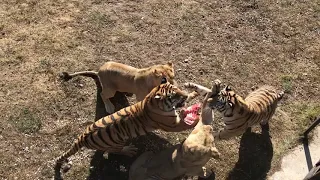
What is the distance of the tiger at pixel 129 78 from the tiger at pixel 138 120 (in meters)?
0.36

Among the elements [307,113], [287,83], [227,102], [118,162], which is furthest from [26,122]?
[307,113]

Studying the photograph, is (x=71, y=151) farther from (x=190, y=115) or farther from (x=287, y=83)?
(x=287, y=83)

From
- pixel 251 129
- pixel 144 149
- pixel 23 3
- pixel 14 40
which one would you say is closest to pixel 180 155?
pixel 144 149

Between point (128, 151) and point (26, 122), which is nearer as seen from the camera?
point (128, 151)

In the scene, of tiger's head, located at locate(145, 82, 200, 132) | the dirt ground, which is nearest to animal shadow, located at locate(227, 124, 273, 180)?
the dirt ground

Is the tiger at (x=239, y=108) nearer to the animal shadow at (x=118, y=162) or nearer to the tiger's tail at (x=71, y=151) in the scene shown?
the animal shadow at (x=118, y=162)

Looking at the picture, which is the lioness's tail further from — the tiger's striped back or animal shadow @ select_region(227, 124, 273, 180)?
animal shadow @ select_region(227, 124, 273, 180)

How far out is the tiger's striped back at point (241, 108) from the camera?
711 cm

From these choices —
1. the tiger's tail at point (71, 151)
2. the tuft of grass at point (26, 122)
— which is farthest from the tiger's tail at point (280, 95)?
the tuft of grass at point (26, 122)

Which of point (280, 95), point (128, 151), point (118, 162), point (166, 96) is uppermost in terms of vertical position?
point (166, 96)

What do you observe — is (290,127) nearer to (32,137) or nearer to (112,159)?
(112,159)

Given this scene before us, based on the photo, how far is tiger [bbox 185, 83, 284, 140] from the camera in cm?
712

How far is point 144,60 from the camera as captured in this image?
947 cm

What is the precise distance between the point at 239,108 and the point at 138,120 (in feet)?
5.44
